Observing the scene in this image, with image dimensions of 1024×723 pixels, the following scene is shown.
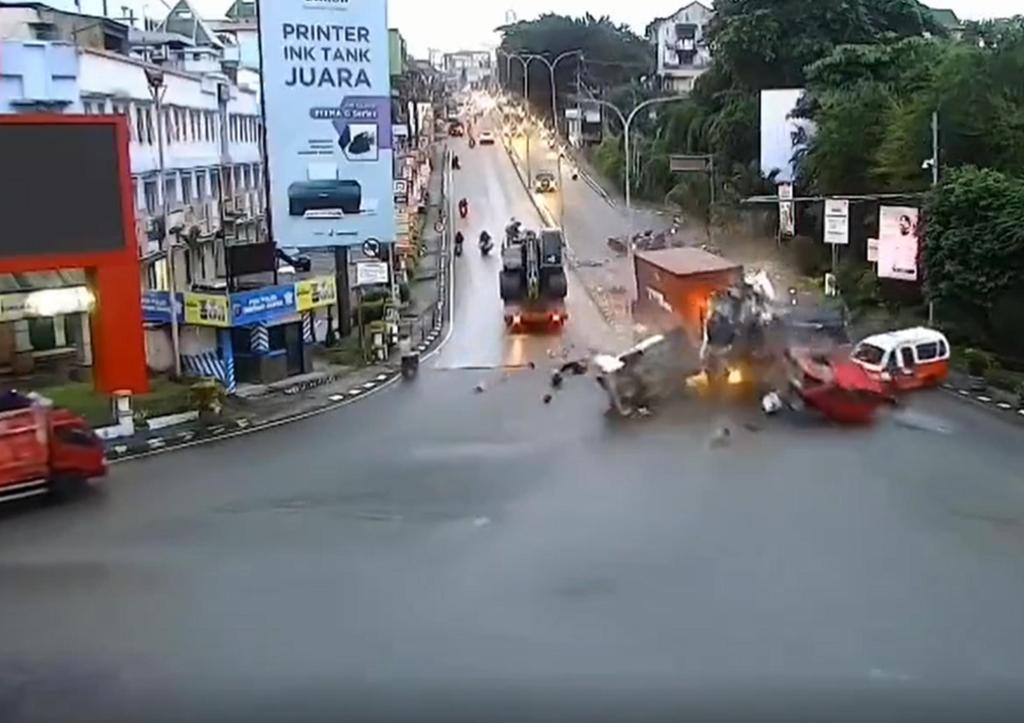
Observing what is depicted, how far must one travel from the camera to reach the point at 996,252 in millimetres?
27375

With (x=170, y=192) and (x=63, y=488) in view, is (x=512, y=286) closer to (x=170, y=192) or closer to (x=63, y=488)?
(x=170, y=192)

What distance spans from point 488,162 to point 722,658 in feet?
242

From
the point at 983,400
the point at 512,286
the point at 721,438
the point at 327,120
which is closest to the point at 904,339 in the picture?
the point at 983,400

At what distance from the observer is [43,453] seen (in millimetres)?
18000

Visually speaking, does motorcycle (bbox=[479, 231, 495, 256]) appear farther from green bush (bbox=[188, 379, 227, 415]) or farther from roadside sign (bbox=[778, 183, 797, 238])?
green bush (bbox=[188, 379, 227, 415])

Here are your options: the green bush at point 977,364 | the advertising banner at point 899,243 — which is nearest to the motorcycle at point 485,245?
the advertising banner at point 899,243

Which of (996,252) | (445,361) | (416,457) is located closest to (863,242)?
(996,252)

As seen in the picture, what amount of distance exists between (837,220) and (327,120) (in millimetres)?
13681

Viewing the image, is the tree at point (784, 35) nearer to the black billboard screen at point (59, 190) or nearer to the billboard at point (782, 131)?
the billboard at point (782, 131)

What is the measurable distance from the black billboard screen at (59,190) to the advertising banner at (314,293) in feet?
19.6

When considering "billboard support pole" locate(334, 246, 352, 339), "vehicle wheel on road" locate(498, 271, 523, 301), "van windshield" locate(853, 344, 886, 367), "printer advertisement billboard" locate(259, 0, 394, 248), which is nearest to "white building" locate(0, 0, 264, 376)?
"printer advertisement billboard" locate(259, 0, 394, 248)

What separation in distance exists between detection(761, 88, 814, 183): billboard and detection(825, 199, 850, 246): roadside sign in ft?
36.0

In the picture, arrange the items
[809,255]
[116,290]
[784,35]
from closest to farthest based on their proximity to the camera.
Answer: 1. [116,290]
2. [809,255]
3. [784,35]

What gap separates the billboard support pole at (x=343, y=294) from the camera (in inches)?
1314
